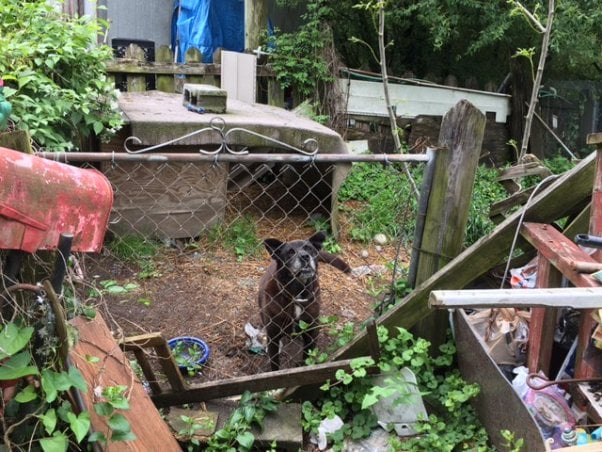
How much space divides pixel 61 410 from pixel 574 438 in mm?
1816

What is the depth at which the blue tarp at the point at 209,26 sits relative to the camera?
9.82 m

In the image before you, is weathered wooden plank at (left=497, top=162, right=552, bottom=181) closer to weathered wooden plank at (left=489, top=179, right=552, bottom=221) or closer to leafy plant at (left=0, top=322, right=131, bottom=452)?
weathered wooden plank at (left=489, top=179, right=552, bottom=221)

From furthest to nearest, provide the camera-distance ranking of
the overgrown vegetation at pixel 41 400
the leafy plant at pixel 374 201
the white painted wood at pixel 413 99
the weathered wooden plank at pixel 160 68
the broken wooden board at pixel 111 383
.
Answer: the white painted wood at pixel 413 99
the weathered wooden plank at pixel 160 68
the leafy plant at pixel 374 201
the broken wooden board at pixel 111 383
the overgrown vegetation at pixel 41 400

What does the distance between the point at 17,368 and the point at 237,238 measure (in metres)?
3.86

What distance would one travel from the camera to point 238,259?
5.28 meters

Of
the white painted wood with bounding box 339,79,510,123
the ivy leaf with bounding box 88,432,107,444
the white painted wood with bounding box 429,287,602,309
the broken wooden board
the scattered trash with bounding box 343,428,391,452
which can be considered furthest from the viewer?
the white painted wood with bounding box 339,79,510,123

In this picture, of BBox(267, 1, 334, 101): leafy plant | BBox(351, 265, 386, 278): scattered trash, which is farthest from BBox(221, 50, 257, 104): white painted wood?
BBox(351, 265, 386, 278): scattered trash

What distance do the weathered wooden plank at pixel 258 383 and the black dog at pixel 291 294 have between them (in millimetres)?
783

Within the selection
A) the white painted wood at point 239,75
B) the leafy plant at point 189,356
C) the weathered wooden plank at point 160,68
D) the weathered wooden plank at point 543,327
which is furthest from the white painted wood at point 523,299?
the weathered wooden plank at point 160,68

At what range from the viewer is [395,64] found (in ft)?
30.2

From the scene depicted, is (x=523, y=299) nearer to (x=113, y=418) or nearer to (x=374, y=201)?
(x=113, y=418)

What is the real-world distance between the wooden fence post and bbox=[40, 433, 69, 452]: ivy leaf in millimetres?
1781

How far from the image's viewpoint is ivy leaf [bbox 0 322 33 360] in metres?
1.71

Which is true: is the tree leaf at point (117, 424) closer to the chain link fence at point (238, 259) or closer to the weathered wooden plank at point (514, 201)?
the chain link fence at point (238, 259)
